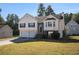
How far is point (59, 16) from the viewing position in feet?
164

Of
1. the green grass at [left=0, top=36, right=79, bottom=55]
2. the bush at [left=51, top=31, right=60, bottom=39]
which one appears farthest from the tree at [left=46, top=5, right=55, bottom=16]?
the green grass at [left=0, top=36, right=79, bottom=55]

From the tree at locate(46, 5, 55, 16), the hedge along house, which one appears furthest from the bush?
the tree at locate(46, 5, 55, 16)

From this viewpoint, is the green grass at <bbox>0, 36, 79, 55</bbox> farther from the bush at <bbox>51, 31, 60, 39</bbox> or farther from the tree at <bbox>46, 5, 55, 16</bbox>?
the tree at <bbox>46, 5, 55, 16</bbox>

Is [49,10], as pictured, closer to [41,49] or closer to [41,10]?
[41,10]

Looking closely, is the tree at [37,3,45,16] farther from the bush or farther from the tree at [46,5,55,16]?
the bush

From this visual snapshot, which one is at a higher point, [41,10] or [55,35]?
[41,10]

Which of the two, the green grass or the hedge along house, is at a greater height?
the hedge along house

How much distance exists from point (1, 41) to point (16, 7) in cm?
44

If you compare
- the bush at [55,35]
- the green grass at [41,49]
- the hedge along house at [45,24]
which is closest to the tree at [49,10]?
the hedge along house at [45,24]

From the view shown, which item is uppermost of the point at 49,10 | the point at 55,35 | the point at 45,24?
the point at 49,10

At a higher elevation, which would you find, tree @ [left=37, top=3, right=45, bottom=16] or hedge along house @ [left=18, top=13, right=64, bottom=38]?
tree @ [left=37, top=3, right=45, bottom=16]

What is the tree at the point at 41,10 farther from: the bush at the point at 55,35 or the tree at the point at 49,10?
the bush at the point at 55,35

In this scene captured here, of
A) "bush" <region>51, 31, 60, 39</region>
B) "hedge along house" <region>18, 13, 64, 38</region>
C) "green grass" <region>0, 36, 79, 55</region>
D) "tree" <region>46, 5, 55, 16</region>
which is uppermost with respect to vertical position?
"tree" <region>46, 5, 55, 16</region>

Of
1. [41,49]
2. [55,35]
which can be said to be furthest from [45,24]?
[41,49]
